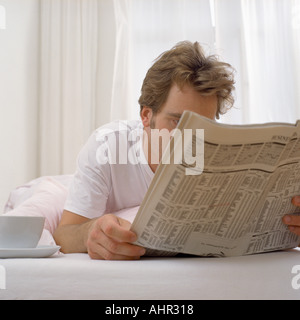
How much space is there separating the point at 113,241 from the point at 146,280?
5.4 inches

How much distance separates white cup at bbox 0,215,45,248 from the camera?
2.74ft

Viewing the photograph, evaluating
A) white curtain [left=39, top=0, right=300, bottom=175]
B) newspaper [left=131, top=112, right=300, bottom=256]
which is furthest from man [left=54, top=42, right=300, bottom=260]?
white curtain [left=39, top=0, right=300, bottom=175]

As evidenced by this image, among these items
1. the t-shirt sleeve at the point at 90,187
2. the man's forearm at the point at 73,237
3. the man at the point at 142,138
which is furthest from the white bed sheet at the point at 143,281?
the t-shirt sleeve at the point at 90,187

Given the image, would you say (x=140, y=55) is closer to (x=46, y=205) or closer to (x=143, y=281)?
(x=46, y=205)

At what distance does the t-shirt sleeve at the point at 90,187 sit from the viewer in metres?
1.33

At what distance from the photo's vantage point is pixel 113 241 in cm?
82

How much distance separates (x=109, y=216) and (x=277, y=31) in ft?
8.33

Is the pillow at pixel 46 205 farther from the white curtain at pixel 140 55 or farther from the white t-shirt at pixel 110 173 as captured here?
the white curtain at pixel 140 55

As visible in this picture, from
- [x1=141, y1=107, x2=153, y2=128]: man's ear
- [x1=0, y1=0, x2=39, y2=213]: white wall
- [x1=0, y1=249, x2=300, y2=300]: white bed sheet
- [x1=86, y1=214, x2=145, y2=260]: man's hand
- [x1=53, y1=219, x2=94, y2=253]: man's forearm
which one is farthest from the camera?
[x1=0, y1=0, x2=39, y2=213]: white wall

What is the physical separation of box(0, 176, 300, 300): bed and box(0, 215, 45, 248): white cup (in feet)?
0.25

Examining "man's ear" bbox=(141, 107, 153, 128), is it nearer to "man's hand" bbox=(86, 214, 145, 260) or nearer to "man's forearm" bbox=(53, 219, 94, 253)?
"man's forearm" bbox=(53, 219, 94, 253)

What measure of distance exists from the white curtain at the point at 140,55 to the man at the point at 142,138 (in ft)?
5.00

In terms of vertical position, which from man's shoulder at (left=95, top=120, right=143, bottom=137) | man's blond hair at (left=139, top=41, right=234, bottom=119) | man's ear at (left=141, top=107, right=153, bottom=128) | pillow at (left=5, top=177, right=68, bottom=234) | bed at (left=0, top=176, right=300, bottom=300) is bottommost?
pillow at (left=5, top=177, right=68, bottom=234)
